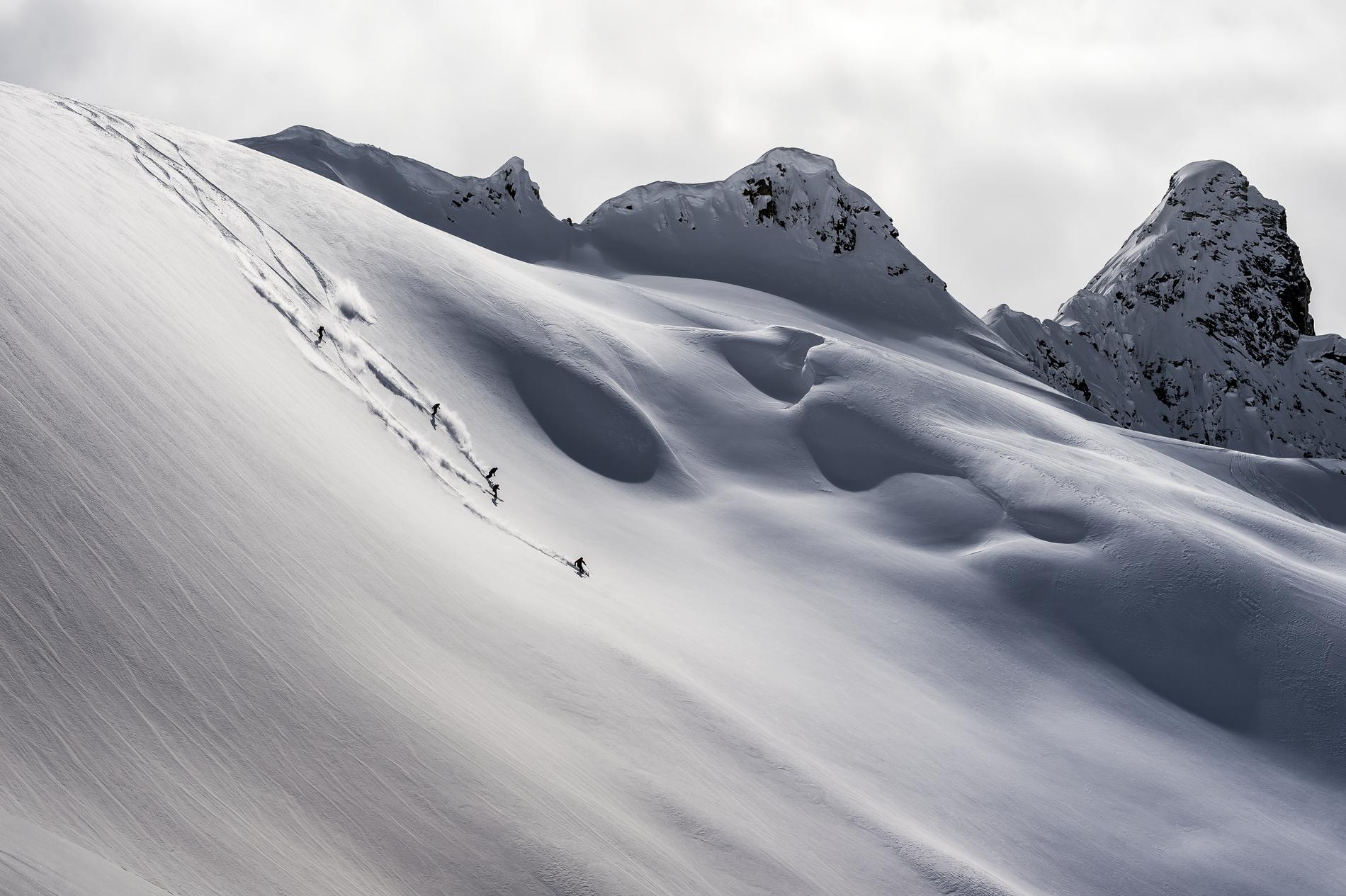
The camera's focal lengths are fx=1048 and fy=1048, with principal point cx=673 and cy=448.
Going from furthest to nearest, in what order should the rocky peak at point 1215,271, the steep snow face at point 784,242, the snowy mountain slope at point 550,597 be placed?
1. the rocky peak at point 1215,271
2. the steep snow face at point 784,242
3. the snowy mountain slope at point 550,597

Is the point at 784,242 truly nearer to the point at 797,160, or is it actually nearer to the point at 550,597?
the point at 797,160

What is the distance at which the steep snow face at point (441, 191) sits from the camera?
66500 mm

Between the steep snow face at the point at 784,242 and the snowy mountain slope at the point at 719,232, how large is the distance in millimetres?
101

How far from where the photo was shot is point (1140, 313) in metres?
132

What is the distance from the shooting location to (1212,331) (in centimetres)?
13612

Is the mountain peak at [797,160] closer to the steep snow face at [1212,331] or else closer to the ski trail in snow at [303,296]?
the steep snow face at [1212,331]

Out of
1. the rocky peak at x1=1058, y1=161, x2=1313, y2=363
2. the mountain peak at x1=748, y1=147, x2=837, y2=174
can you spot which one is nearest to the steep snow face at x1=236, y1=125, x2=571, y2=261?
the mountain peak at x1=748, y1=147, x2=837, y2=174

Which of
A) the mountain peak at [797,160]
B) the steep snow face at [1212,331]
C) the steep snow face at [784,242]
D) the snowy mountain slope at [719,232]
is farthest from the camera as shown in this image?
the steep snow face at [1212,331]

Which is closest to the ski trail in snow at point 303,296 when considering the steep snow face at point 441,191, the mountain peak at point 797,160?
the steep snow face at point 441,191

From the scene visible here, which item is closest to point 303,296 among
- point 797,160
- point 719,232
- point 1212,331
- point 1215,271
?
point 719,232

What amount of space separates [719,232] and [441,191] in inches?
770

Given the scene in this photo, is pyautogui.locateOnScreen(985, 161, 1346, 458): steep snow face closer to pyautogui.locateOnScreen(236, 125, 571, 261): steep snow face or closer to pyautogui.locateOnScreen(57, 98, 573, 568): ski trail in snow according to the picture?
pyautogui.locateOnScreen(236, 125, 571, 261): steep snow face

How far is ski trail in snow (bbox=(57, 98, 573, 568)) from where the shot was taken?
2030 centimetres

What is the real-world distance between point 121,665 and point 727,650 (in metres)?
12.5
